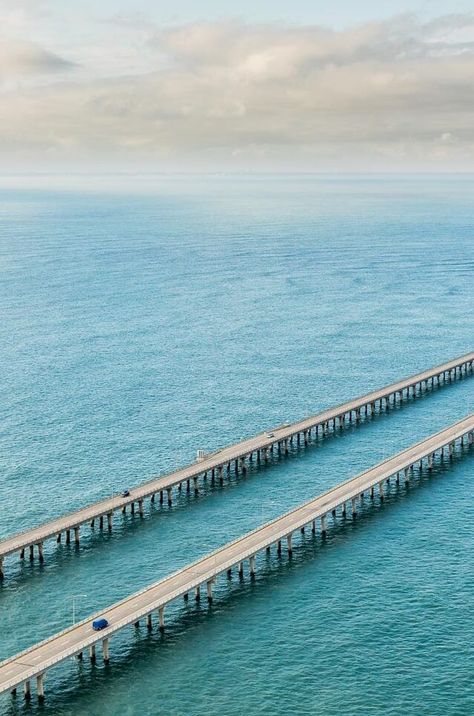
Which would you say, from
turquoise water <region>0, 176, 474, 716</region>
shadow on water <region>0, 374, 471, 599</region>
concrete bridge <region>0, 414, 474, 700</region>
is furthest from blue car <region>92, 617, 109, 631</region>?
shadow on water <region>0, 374, 471, 599</region>

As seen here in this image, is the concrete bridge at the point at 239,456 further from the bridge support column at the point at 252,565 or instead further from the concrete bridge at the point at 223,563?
the bridge support column at the point at 252,565

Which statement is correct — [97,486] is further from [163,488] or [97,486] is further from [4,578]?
[4,578]

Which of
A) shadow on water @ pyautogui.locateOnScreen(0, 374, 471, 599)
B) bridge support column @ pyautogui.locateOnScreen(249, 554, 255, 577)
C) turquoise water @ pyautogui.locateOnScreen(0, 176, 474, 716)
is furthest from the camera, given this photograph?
shadow on water @ pyautogui.locateOnScreen(0, 374, 471, 599)

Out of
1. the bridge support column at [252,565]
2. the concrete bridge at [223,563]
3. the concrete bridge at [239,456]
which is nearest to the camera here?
the concrete bridge at [223,563]

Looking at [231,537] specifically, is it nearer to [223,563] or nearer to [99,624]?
[223,563]

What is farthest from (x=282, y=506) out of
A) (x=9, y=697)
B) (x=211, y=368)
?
(x=211, y=368)

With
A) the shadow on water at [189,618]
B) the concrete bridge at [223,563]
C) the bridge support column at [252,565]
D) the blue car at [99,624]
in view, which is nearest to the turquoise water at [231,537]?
the shadow on water at [189,618]

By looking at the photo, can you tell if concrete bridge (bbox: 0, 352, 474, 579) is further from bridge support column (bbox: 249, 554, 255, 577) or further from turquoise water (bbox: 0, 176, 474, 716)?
bridge support column (bbox: 249, 554, 255, 577)
